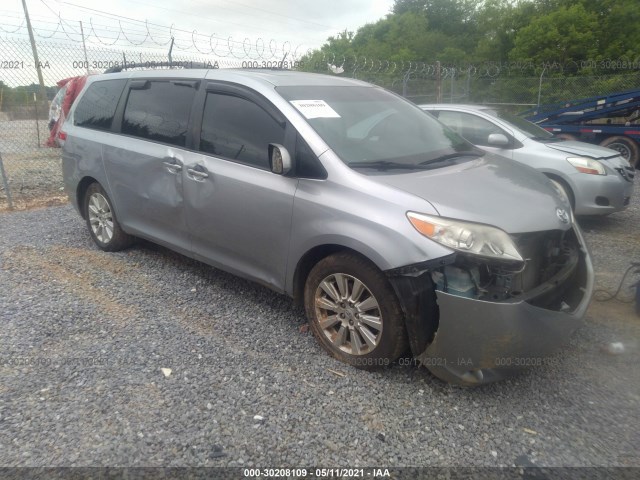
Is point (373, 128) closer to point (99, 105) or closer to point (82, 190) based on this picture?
point (99, 105)

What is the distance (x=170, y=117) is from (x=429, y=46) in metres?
40.9

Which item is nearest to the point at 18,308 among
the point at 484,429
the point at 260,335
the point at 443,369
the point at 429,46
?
the point at 260,335

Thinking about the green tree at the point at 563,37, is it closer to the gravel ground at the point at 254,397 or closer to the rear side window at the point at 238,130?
the gravel ground at the point at 254,397

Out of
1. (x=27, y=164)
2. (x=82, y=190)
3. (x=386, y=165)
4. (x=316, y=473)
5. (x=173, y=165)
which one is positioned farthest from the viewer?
(x=27, y=164)

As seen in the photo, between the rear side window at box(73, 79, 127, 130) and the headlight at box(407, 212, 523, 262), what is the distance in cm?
353

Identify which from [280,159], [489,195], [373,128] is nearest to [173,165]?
[280,159]

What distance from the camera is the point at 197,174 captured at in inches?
155

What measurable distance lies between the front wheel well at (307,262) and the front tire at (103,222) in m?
2.49

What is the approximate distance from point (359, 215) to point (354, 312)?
1.96ft

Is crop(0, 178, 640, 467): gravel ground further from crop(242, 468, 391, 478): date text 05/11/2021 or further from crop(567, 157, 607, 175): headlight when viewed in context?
crop(567, 157, 607, 175): headlight

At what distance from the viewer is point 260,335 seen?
3.66 m

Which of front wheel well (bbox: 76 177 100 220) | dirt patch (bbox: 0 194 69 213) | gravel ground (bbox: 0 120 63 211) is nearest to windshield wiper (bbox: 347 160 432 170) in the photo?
front wheel well (bbox: 76 177 100 220)

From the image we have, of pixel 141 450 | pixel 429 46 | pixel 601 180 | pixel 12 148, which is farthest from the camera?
pixel 429 46

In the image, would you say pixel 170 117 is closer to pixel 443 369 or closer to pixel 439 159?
pixel 439 159
